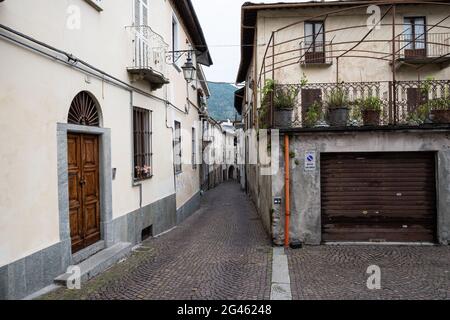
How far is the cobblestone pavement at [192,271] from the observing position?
5.23 meters

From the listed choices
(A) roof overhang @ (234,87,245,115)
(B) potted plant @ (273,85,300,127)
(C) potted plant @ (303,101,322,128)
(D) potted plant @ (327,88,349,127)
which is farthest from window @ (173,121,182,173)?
(A) roof overhang @ (234,87,245,115)

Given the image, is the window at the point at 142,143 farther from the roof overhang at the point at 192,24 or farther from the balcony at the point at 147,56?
the roof overhang at the point at 192,24

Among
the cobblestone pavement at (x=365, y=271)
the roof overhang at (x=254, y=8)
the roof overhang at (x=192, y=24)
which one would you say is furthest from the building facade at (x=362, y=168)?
the roof overhang at (x=254, y=8)

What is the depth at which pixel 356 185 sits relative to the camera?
8180mm

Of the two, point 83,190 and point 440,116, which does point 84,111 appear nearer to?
point 83,190

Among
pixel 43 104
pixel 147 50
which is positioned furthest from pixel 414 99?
pixel 43 104

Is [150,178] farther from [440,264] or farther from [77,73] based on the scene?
[440,264]

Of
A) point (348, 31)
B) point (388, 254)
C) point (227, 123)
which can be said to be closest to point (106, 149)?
point (388, 254)

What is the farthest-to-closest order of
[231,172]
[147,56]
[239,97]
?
[231,172], [239,97], [147,56]

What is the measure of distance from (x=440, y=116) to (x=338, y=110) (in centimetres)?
223

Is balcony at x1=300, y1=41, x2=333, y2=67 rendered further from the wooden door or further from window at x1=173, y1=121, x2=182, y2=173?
the wooden door

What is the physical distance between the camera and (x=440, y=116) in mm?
7941

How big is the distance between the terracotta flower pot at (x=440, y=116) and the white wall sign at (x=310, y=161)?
9.08 feet

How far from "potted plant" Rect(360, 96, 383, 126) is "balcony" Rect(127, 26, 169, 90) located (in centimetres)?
476
